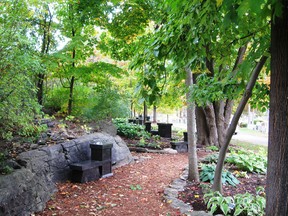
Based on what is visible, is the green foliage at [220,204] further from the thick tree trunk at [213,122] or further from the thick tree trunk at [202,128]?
the thick tree trunk at [202,128]

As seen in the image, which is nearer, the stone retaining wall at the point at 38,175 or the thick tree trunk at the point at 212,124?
the stone retaining wall at the point at 38,175

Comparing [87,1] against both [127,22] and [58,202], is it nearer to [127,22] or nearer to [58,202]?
[127,22]

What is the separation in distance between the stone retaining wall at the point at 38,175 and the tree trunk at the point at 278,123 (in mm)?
2736

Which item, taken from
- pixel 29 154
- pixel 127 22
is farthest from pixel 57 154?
pixel 127 22

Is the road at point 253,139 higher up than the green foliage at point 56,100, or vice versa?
the green foliage at point 56,100

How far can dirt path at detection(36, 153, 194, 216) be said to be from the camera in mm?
3402

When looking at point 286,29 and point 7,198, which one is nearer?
point 286,29

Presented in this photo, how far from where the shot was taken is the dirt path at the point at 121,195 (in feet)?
11.2

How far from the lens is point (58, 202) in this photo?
3.62 m

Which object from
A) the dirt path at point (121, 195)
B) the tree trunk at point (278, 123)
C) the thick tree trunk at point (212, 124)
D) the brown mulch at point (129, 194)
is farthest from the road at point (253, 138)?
the tree trunk at point (278, 123)

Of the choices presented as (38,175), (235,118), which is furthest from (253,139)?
(38,175)

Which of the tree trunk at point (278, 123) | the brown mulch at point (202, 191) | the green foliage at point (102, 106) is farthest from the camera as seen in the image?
the green foliage at point (102, 106)

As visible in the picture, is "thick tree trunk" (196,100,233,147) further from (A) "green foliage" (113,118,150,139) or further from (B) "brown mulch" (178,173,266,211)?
(B) "brown mulch" (178,173,266,211)

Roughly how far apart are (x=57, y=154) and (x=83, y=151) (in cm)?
73
